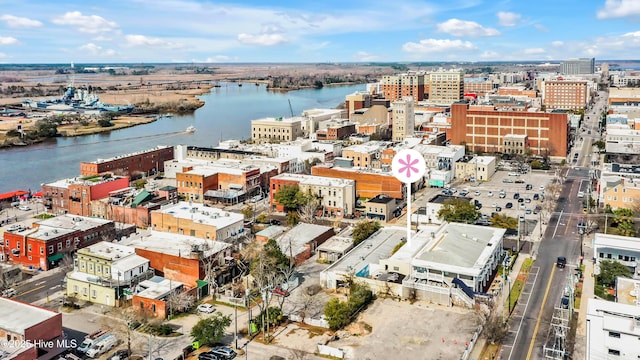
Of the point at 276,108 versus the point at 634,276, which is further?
the point at 276,108

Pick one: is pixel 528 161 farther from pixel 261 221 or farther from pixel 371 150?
pixel 261 221

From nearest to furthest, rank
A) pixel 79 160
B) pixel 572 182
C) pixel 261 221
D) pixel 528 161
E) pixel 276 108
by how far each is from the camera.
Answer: pixel 261 221 → pixel 572 182 → pixel 528 161 → pixel 79 160 → pixel 276 108

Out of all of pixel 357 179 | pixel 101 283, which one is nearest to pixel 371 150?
pixel 357 179

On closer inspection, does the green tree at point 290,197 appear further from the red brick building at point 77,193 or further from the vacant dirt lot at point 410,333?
the vacant dirt lot at point 410,333

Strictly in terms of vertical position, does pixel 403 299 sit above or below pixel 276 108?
below

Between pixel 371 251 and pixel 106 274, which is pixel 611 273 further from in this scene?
pixel 106 274
